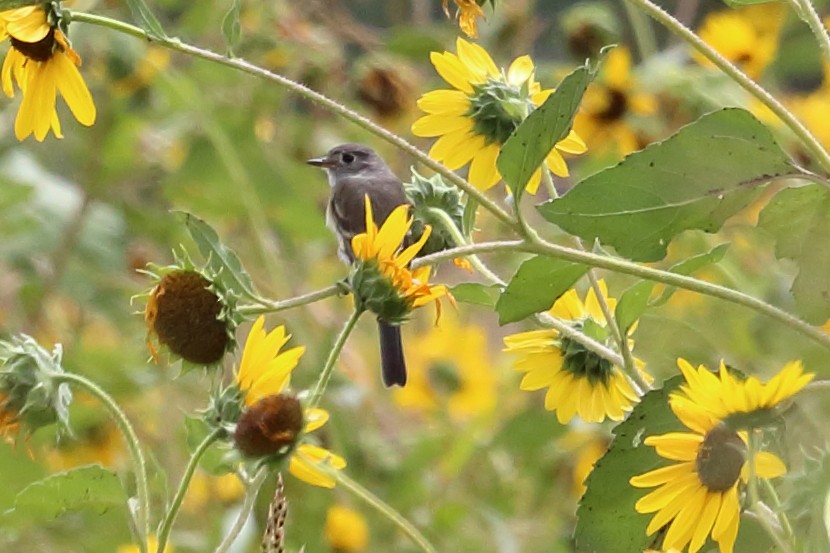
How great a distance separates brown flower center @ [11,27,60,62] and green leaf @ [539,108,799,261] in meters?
0.20

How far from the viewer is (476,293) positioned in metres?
0.55

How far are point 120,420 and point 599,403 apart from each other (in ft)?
0.67

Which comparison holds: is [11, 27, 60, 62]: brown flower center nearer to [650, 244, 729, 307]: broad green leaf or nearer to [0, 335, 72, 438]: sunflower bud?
[0, 335, 72, 438]: sunflower bud

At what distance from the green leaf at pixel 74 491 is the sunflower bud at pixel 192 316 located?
0.17 feet

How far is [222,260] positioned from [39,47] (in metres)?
0.11

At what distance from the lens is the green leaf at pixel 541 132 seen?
46 centimetres

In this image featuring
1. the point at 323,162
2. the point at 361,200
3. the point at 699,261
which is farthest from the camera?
the point at 323,162

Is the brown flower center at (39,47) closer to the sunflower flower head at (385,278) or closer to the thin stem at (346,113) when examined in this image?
the thin stem at (346,113)

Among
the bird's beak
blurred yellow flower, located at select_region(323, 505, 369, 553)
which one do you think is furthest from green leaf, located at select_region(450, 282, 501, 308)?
blurred yellow flower, located at select_region(323, 505, 369, 553)

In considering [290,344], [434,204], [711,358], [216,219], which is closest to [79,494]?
[434,204]

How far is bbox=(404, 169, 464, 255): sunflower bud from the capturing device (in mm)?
595

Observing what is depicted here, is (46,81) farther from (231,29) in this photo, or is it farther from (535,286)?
(535,286)

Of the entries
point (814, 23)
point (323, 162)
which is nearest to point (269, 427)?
point (814, 23)

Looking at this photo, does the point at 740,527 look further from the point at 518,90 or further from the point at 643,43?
the point at 643,43
